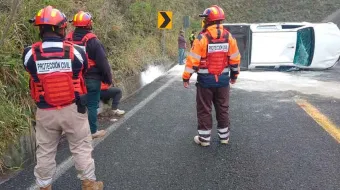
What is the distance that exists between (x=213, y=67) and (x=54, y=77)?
7.27 feet

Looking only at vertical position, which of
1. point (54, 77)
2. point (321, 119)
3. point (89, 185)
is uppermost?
point (54, 77)

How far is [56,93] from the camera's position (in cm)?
299

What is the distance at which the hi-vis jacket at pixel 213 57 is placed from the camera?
14.4 ft

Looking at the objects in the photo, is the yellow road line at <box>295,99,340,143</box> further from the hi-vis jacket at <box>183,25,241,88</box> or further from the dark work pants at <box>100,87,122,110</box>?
the dark work pants at <box>100,87,122,110</box>

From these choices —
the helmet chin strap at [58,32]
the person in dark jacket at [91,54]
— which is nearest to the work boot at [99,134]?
the person in dark jacket at [91,54]

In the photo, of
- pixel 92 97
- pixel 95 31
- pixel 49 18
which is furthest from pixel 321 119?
pixel 95 31

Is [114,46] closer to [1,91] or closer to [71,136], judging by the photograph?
[1,91]

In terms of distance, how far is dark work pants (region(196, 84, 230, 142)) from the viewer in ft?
15.2

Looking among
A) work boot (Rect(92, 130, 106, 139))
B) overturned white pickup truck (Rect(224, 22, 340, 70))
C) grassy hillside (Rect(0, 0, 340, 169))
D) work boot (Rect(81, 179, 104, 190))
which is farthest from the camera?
overturned white pickup truck (Rect(224, 22, 340, 70))

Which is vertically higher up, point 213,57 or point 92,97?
point 213,57

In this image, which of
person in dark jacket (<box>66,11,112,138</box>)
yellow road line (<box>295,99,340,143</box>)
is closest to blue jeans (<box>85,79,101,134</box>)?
person in dark jacket (<box>66,11,112,138</box>)

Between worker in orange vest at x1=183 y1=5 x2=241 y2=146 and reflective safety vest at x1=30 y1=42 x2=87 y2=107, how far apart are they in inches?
71.8

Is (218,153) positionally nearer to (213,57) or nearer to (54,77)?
(213,57)

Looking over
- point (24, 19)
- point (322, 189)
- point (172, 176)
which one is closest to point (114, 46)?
point (24, 19)
